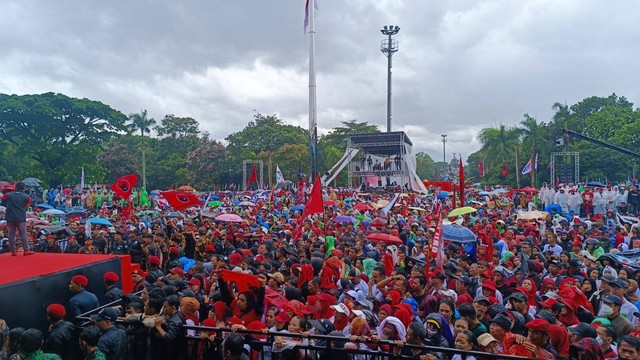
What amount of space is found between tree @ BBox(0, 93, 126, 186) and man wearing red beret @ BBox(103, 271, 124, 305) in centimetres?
3355

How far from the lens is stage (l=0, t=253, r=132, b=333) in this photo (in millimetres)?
5117

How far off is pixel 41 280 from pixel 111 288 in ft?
3.38

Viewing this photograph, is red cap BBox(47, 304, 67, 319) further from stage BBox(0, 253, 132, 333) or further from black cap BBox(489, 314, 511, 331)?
black cap BBox(489, 314, 511, 331)

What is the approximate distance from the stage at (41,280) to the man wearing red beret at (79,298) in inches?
6.6

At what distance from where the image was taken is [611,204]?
19.9 metres

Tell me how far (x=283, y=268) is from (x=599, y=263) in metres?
5.50

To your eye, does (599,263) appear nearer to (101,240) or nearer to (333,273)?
(333,273)

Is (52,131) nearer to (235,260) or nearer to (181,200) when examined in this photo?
(181,200)

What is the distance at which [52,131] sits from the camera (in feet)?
124

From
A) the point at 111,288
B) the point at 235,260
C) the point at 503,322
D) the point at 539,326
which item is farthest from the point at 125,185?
the point at 539,326

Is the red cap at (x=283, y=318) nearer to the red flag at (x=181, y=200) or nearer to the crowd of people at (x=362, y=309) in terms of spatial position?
the crowd of people at (x=362, y=309)

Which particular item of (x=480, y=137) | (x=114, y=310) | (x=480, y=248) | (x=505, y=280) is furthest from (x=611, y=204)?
(x=480, y=137)

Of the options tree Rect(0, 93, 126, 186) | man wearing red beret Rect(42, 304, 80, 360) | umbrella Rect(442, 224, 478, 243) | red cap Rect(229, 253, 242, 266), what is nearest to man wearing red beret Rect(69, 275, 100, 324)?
man wearing red beret Rect(42, 304, 80, 360)

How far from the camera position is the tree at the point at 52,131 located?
36000 millimetres
